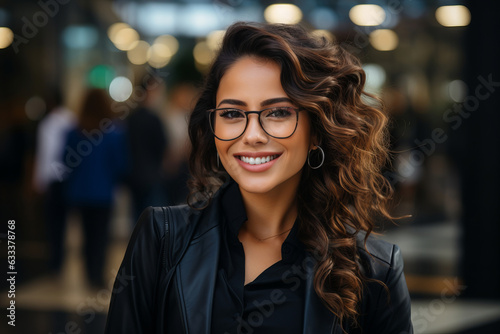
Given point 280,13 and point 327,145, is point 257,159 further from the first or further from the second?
point 280,13

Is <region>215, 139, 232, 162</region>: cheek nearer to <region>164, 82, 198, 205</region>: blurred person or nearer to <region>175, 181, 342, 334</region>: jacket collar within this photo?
<region>175, 181, 342, 334</region>: jacket collar

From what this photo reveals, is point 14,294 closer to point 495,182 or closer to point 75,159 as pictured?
point 75,159

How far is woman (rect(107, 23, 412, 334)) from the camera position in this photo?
1878 millimetres

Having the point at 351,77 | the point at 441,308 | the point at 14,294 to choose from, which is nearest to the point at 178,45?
the point at 14,294

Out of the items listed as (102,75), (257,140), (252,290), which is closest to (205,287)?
(252,290)

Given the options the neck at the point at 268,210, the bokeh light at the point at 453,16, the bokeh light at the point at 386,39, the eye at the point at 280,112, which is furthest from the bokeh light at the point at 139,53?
the eye at the point at 280,112

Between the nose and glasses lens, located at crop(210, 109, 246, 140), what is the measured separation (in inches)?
1.0

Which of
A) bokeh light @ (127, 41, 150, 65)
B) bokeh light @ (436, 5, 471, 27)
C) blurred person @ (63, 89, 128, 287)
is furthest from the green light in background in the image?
bokeh light @ (436, 5, 471, 27)

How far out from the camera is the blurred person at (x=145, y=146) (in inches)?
283

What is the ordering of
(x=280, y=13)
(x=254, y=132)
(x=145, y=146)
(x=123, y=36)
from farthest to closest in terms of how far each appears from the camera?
(x=123, y=36), (x=280, y=13), (x=145, y=146), (x=254, y=132)

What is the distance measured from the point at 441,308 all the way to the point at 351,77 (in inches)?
169

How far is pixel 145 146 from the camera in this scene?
7.23 m

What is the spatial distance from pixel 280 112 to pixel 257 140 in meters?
0.11

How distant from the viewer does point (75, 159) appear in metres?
6.34
